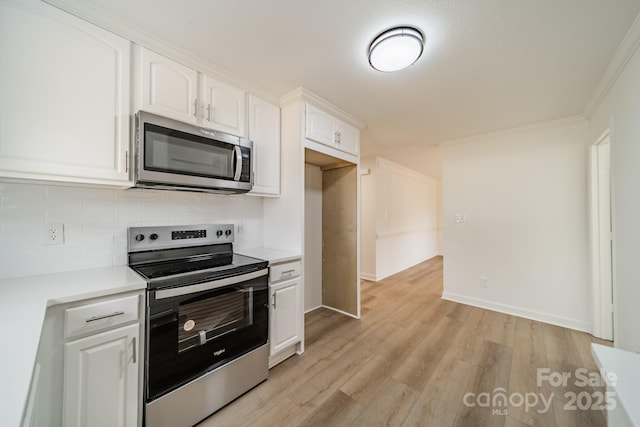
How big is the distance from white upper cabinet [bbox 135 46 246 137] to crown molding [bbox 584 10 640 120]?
2.63 metres

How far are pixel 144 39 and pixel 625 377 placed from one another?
2770mm

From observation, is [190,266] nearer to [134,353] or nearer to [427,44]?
[134,353]

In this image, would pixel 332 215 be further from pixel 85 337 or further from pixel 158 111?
pixel 85 337

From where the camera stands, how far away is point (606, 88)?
6.49 feet

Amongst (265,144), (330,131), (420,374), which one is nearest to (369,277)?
(420,374)

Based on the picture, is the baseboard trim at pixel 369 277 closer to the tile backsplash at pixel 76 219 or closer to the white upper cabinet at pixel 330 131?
the white upper cabinet at pixel 330 131

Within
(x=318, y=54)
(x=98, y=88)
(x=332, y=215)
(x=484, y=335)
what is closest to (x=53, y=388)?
(x=98, y=88)

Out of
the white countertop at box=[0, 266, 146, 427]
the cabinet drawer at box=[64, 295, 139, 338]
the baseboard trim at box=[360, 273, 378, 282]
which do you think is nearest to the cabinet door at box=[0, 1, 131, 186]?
the white countertop at box=[0, 266, 146, 427]

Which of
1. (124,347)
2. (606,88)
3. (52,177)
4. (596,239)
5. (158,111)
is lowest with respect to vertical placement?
(124,347)

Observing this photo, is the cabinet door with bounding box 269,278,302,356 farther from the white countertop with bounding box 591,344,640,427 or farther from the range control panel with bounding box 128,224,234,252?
the white countertop with bounding box 591,344,640,427

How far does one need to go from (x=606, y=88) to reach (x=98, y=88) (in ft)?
12.3

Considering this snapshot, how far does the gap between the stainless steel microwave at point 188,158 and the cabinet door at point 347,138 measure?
3.60 feet

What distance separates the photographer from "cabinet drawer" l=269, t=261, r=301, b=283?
1.97 meters

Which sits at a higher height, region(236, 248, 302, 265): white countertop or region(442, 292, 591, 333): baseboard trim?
region(236, 248, 302, 265): white countertop
